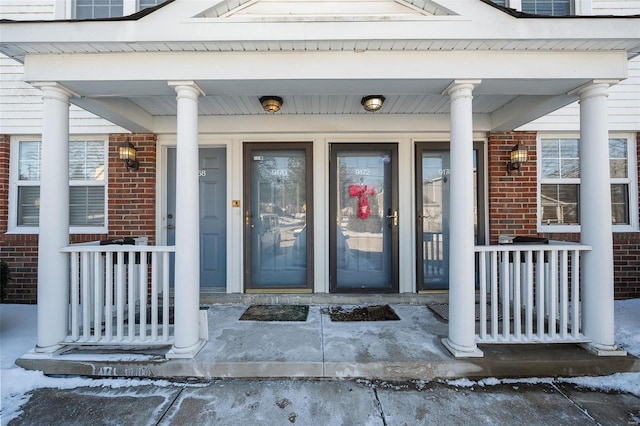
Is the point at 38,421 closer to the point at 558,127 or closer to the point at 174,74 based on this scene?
the point at 174,74

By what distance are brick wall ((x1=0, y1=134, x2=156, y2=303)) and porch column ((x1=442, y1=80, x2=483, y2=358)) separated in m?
3.84

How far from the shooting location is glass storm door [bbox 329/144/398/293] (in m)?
4.39

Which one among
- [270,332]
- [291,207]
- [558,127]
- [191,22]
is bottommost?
[270,332]

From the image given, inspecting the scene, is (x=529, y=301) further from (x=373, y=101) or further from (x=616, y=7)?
(x=616, y=7)

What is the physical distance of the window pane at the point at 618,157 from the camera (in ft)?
14.6

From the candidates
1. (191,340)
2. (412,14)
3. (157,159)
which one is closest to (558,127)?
(412,14)

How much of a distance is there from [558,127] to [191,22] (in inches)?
184

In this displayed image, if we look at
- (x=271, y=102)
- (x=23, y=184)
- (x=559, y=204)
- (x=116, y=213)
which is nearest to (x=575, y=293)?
(x=559, y=204)

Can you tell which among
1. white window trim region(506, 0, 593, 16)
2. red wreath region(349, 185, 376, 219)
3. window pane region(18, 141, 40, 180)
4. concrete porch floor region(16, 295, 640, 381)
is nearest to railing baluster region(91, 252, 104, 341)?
concrete porch floor region(16, 295, 640, 381)

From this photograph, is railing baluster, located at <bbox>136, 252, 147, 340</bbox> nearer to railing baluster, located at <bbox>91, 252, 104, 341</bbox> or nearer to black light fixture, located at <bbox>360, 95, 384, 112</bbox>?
railing baluster, located at <bbox>91, 252, 104, 341</bbox>

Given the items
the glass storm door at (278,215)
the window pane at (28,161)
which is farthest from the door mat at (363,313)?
the window pane at (28,161)

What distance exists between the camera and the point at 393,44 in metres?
2.62

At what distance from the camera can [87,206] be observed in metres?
4.42

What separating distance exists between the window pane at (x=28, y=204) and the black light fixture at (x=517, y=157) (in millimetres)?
6564
